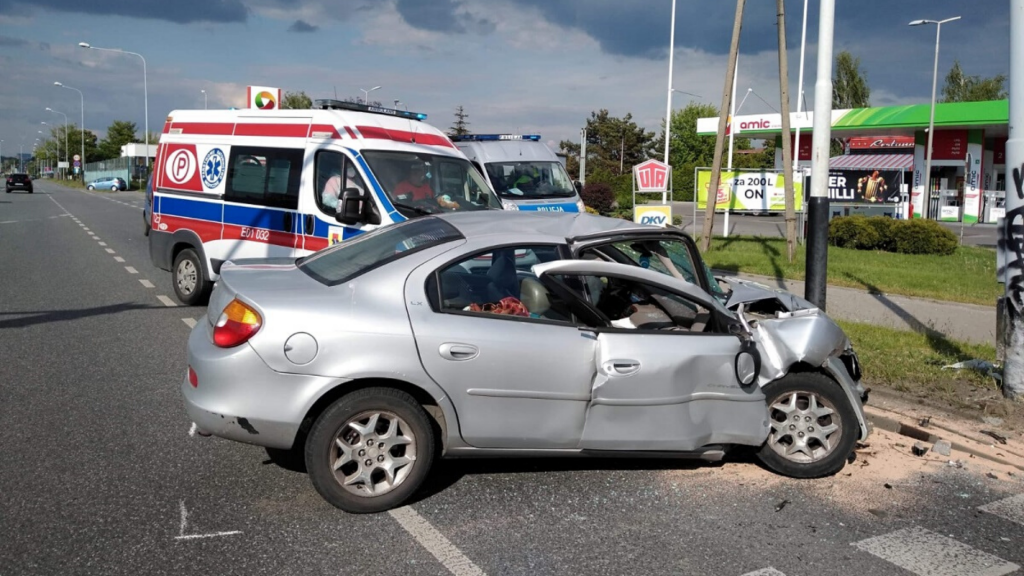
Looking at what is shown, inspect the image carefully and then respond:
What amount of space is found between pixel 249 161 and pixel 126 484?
237 inches

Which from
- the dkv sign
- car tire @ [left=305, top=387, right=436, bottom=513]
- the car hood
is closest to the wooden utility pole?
the dkv sign

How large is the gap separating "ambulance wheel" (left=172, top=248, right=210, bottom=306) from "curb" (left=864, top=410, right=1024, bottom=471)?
24.9 ft

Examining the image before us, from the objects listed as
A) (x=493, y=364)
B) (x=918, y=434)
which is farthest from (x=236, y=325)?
(x=918, y=434)

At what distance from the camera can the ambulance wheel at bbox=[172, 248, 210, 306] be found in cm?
1069

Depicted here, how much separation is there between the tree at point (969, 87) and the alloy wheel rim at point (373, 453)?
81.4m

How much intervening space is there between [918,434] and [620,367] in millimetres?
2755

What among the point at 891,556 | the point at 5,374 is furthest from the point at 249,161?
the point at 891,556

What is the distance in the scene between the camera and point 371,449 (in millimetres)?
4516

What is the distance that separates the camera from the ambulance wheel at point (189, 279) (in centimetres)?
1069

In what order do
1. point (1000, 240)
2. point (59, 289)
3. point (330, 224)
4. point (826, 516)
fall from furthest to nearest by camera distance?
point (59, 289) → point (330, 224) → point (1000, 240) → point (826, 516)

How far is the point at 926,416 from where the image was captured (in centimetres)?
659

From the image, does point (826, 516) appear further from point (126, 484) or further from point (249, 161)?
point (249, 161)

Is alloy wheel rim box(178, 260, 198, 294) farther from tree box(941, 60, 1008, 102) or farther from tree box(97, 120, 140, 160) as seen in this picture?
tree box(97, 120, 140, 160)

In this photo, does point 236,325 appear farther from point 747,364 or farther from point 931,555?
point 931,555
